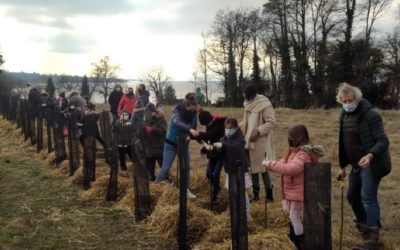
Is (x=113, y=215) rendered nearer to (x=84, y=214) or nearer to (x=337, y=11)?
(x=84, y=214)

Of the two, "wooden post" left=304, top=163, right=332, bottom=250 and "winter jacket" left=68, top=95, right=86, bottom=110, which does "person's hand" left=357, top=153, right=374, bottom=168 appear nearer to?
"wooden post" left=304, top=163, right=332, bottom=250

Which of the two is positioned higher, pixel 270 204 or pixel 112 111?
pixel 112 111

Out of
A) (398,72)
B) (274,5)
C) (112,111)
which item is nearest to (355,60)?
(398,72)

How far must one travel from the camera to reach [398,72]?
127 feet

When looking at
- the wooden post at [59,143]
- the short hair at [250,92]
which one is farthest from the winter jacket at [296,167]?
the wooden post at [59,143]

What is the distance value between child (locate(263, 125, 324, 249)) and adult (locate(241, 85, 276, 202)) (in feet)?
6.54

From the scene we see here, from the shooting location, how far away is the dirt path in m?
6.22

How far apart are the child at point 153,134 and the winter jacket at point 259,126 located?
205cm

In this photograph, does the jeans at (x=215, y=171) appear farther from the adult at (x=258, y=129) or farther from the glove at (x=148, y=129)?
the glove at (x=148, y=129)

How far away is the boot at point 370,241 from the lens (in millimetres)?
→ 5367

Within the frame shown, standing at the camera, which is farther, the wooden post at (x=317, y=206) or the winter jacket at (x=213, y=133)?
the winter jacket at (x=213, y=133)

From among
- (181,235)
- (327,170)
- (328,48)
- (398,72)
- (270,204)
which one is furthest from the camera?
(328,48)

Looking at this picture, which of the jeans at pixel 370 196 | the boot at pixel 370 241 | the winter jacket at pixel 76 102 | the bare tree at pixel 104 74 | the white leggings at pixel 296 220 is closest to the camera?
the white leggings at pixel 296 220

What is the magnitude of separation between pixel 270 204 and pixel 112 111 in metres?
8.93
